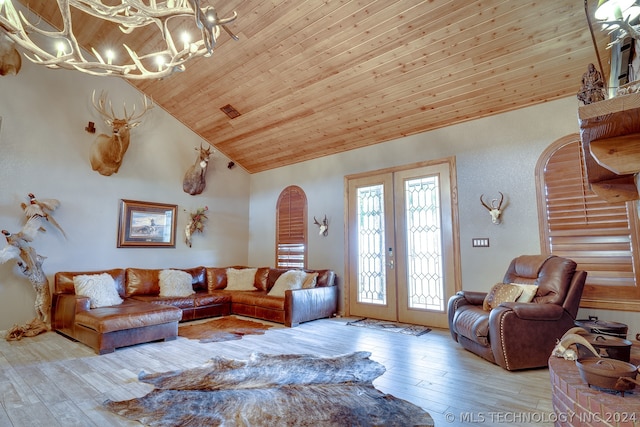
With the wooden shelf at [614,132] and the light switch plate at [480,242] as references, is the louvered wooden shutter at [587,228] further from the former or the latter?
the wooden shelf at [614,132]

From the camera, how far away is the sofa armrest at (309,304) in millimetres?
4879

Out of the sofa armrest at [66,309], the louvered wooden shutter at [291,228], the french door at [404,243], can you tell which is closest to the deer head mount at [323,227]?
the louvered wooden shutter at [291,228]

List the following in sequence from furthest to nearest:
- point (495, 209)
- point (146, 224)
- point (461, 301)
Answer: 1. point (146, 224)
2. point (495, 209)
3. point (461, 301)

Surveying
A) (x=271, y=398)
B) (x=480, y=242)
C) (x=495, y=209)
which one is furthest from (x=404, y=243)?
(x=271, y=398)

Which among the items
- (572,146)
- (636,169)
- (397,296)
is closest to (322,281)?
(397,296)

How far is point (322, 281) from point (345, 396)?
3.18 meters

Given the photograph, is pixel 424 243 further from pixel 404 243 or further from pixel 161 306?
pixel 161 306

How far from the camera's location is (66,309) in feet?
13.6

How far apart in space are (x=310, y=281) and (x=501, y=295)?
2.88 m

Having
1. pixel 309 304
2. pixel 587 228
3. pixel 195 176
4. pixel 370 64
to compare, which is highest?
pixel 370 64

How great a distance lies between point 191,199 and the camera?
6.46 meters

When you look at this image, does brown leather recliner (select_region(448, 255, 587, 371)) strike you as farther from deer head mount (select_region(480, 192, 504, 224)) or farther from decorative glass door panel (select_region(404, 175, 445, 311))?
decorative glass door panel (select_region(404, 175, 445, 311))

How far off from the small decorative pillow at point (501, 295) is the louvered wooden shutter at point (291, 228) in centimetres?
345

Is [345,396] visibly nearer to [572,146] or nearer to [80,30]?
[572,146]
